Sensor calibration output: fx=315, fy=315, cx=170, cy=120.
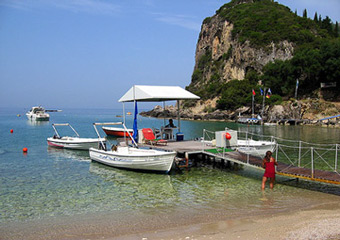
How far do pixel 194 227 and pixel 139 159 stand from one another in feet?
30.3

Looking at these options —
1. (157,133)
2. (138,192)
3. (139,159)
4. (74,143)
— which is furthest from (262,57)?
(138,192)

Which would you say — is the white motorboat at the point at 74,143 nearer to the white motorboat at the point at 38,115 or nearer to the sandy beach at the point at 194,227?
the sandy beach at the point at 194,227

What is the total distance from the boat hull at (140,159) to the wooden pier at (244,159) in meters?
1.67

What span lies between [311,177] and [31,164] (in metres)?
20.0

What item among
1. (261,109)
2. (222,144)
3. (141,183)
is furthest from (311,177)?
(261,109)

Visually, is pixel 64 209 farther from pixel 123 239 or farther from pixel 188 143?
pixel 188 143

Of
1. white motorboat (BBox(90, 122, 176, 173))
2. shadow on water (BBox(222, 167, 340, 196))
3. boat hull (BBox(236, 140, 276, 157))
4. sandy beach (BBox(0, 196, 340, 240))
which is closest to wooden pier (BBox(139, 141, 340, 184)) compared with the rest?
shadow on water (BBox(222, 167, 340, 196))

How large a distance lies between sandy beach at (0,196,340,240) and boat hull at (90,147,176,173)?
6.62 metres

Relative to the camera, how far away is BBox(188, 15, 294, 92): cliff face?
97.4 meters

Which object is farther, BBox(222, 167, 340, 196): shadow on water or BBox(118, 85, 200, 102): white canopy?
BBox(118, 85, 200, 102): white canopy

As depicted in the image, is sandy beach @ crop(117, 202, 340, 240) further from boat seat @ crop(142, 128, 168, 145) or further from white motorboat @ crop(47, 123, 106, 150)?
white motorboat @ crop(47, 123, 106, 150)

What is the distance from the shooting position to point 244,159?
18438mm

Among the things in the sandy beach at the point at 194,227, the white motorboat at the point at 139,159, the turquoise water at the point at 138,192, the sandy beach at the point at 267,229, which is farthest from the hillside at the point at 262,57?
the sandy beach at the point at 194,227

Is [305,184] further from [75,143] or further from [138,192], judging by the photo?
[75,143]
